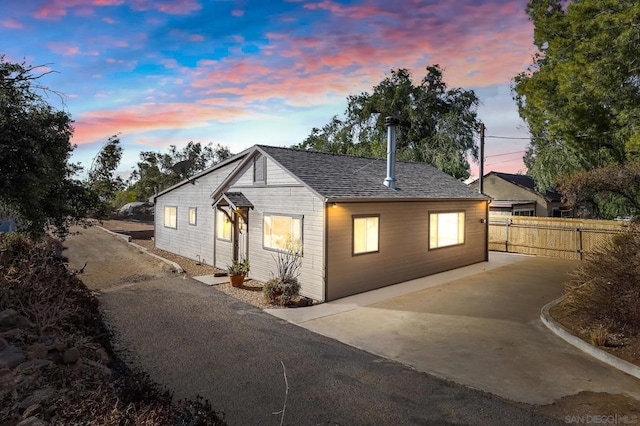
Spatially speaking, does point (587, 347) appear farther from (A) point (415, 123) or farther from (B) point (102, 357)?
(A) point (415, 123)

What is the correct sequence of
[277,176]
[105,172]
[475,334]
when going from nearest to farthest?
[475,334]
[105,172]
[277,176]

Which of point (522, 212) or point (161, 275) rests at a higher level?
point (522, 212)

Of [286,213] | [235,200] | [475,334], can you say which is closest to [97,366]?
[475,334]

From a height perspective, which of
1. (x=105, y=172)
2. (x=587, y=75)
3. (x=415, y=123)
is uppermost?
(x=415, y=123)

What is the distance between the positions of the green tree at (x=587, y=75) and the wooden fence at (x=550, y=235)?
135 inches

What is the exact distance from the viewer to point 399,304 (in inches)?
402

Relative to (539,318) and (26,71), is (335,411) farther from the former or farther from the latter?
(26,71)

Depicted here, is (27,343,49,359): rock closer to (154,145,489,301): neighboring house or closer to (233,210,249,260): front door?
(154,145,489,301): neighboring house

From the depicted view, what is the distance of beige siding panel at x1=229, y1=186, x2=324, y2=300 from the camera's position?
10.7 m

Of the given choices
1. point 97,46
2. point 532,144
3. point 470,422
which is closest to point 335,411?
point 470,422

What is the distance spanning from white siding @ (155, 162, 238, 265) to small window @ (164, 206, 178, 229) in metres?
0.23

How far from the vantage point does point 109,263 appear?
16109mm

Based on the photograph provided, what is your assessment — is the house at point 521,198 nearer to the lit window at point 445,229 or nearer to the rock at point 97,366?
the lit window at point 445,229

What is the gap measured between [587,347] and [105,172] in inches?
452
